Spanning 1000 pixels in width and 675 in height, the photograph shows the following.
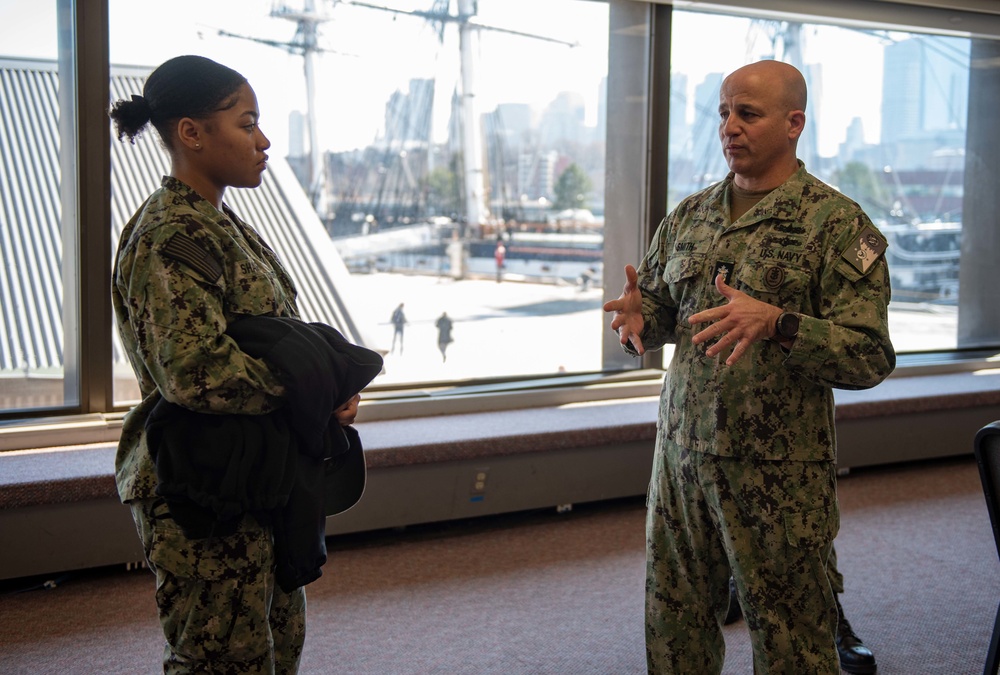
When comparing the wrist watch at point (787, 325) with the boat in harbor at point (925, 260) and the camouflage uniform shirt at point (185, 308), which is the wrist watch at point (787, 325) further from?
the boat in harbor at point (925, 260)

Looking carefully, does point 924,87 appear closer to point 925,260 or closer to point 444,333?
point 925,260

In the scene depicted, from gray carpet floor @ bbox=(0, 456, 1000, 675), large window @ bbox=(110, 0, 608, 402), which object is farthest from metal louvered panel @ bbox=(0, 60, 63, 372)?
gray carpet floor @ bbox=(0, 456, 1000, 675)

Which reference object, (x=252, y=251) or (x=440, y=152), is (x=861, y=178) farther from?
(x=252, y=251)

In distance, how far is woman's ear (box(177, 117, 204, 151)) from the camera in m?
1.57

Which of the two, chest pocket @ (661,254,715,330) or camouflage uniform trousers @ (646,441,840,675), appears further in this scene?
chest pocket @ (661,254,715,330)

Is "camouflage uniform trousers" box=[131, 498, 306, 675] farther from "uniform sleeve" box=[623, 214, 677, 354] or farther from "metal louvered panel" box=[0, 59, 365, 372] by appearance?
"metal louvered panel" box=[0, 59, 365, 372]

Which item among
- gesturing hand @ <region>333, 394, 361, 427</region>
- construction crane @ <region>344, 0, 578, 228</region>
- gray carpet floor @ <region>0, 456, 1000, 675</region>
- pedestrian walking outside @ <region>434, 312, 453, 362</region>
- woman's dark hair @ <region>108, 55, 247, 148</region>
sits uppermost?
construction crane @ <region>344, 0, 578, 228</region>

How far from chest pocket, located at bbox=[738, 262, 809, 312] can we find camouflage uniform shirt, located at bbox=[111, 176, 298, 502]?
965 millimetres

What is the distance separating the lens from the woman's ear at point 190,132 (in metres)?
1.57

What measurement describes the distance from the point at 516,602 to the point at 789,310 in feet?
5.36

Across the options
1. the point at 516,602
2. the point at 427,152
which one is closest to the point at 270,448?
the point at 516,602

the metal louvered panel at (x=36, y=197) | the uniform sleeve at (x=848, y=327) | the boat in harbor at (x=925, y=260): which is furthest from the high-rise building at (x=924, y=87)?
the metal louvered panel at (x=36, y=197)

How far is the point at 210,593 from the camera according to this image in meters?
1.54

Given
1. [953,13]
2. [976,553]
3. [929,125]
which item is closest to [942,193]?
[929,125]
